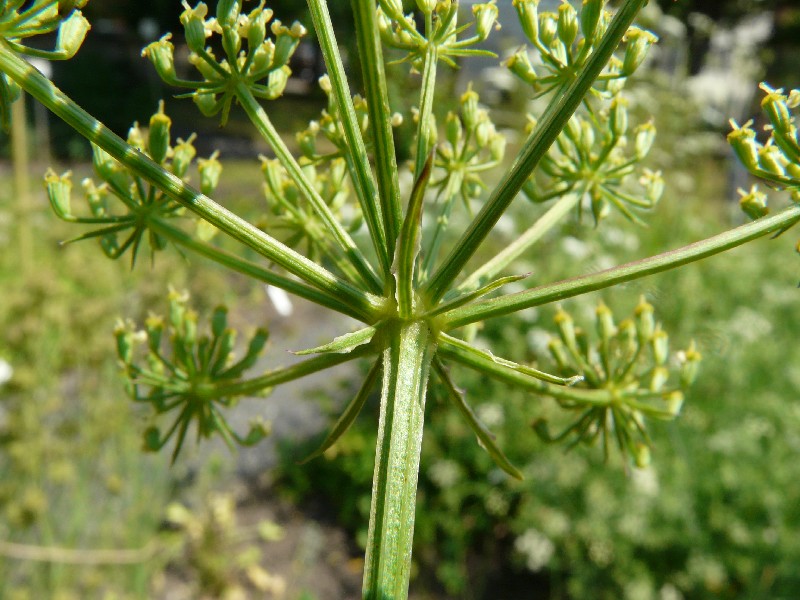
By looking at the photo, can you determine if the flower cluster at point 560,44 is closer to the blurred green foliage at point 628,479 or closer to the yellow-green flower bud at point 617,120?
the yellow-green flower bud at point 617,120

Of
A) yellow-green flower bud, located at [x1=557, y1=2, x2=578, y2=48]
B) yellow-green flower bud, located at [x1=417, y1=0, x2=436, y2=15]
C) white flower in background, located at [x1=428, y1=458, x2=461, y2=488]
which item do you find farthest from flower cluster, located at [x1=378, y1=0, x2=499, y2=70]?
white flower in background, located at [x1=428, y1=458, x2=461, y2=488]

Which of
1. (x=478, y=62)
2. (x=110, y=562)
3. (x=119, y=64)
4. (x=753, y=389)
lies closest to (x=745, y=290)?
(x=753, y=389)

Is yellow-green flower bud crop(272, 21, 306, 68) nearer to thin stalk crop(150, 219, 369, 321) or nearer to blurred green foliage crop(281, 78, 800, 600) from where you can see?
thin stalk crop(150, 219, 369, 321)

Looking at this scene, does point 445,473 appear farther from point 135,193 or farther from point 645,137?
point 135,193

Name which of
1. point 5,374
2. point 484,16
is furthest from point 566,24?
point 5,374

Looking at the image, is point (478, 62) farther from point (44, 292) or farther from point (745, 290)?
point (44, 292)
